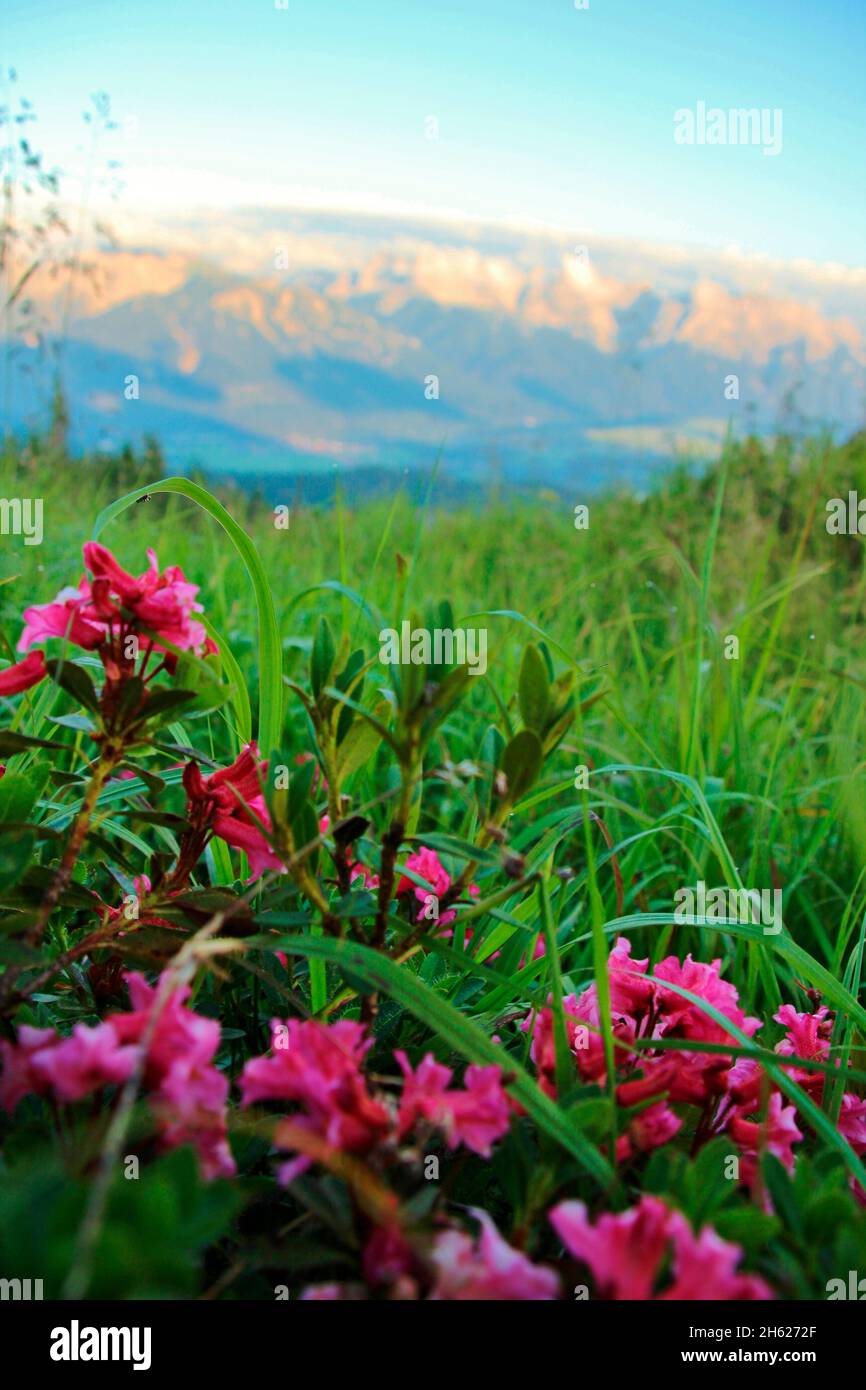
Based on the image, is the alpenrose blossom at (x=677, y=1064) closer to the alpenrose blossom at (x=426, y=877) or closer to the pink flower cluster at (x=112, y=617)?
the alpenrose blossom at (x=426, y=877)

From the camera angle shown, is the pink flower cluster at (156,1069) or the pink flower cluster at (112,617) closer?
the pink flower cluster at (156,1069)

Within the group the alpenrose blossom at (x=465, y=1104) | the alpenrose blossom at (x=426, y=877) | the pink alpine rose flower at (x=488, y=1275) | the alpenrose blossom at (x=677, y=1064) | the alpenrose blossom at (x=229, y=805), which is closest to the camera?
the pink alpine rose flower at (x=488, y=1275)

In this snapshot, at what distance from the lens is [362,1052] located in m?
0.69

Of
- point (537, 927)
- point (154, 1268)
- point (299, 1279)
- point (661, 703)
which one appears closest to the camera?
point (154, 1268)

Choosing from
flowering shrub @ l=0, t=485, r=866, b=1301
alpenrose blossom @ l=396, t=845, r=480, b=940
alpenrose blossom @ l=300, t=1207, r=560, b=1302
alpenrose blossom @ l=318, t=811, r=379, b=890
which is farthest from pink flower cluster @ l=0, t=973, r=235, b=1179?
alpenrose blossom @ l=396, t=845, r=480, b=940

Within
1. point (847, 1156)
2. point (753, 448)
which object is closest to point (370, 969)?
point (847, 1156)

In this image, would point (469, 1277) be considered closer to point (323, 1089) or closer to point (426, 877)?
point (323, 1089)

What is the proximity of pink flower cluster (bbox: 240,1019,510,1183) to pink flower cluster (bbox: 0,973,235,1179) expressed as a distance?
0.03 m

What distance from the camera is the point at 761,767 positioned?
7.54 feet

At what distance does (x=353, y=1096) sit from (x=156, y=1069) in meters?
0.12

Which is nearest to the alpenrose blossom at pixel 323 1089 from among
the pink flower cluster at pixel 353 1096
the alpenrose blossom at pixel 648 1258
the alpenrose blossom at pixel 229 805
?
the pink flower cluster at pixel 353 1096

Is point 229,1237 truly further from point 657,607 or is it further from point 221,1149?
point 657,607

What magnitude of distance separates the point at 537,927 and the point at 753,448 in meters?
4.80

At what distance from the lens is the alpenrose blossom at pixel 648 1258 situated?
0.54 meters
